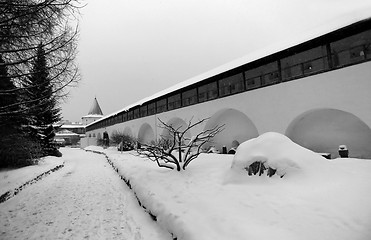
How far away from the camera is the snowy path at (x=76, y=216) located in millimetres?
4066

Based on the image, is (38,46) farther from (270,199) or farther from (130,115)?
(130,115)

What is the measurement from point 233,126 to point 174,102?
6.79 m

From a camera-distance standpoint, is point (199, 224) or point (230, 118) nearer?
point (199, 224)

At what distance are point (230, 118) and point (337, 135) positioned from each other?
649 centimetres

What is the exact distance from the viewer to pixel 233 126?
15125 millimetres

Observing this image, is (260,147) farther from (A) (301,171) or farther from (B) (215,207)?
(B) (215,207)

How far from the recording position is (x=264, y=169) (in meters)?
5.05

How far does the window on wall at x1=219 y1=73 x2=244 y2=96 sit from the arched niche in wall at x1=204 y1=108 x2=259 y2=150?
1.24m

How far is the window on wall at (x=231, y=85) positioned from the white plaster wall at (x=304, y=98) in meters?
0.68

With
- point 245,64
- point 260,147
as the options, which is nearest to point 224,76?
point 245,64

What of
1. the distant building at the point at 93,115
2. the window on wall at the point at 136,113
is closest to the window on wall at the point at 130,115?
the window on wall at the point at 136,113

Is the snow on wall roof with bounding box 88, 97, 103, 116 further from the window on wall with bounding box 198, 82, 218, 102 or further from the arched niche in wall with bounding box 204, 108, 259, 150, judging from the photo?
the arched niche in wall with bounding box 204, 108, 259, 150

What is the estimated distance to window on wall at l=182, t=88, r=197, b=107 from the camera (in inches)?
686

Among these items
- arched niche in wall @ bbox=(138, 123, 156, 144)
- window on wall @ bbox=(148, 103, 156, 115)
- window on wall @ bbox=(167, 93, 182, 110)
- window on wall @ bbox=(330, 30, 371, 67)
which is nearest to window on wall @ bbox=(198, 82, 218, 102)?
window on wall @ bbox=(167, 93, 182, 110)
